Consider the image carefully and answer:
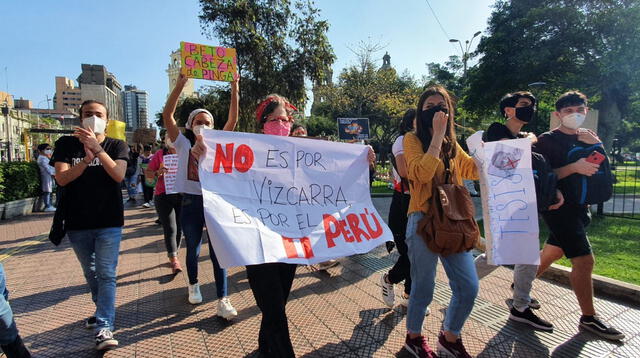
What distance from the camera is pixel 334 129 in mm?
46500

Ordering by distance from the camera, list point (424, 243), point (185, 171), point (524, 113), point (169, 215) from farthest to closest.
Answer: point (169, 215) < point (185, 171) < point (524, 113) < point (424, 243)

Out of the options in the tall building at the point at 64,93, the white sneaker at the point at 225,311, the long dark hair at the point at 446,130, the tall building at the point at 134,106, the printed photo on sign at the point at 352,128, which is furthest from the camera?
the tall building at the point at 134,106

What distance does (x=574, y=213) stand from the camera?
10.1 feet

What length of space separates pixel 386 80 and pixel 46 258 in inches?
831

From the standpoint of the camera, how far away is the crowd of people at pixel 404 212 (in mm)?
2414

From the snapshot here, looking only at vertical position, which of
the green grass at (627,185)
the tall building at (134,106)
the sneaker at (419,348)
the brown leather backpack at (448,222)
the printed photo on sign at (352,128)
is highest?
the tall building at (134,106)

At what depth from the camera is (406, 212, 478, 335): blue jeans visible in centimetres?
243

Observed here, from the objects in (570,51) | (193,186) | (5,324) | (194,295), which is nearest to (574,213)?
(193,186)

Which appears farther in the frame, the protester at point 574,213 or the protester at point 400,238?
the protester at point 400,238

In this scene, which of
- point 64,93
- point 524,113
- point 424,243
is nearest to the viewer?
point 424,243

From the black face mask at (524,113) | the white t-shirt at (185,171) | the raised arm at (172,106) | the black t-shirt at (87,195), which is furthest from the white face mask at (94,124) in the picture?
the black face mask at (524,113)

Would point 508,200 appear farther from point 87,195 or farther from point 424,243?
point 87,195

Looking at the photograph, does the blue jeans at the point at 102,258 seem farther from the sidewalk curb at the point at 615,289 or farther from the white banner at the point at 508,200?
the sidewalk curb at the point at 615,289

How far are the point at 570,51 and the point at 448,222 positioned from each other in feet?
63.9
